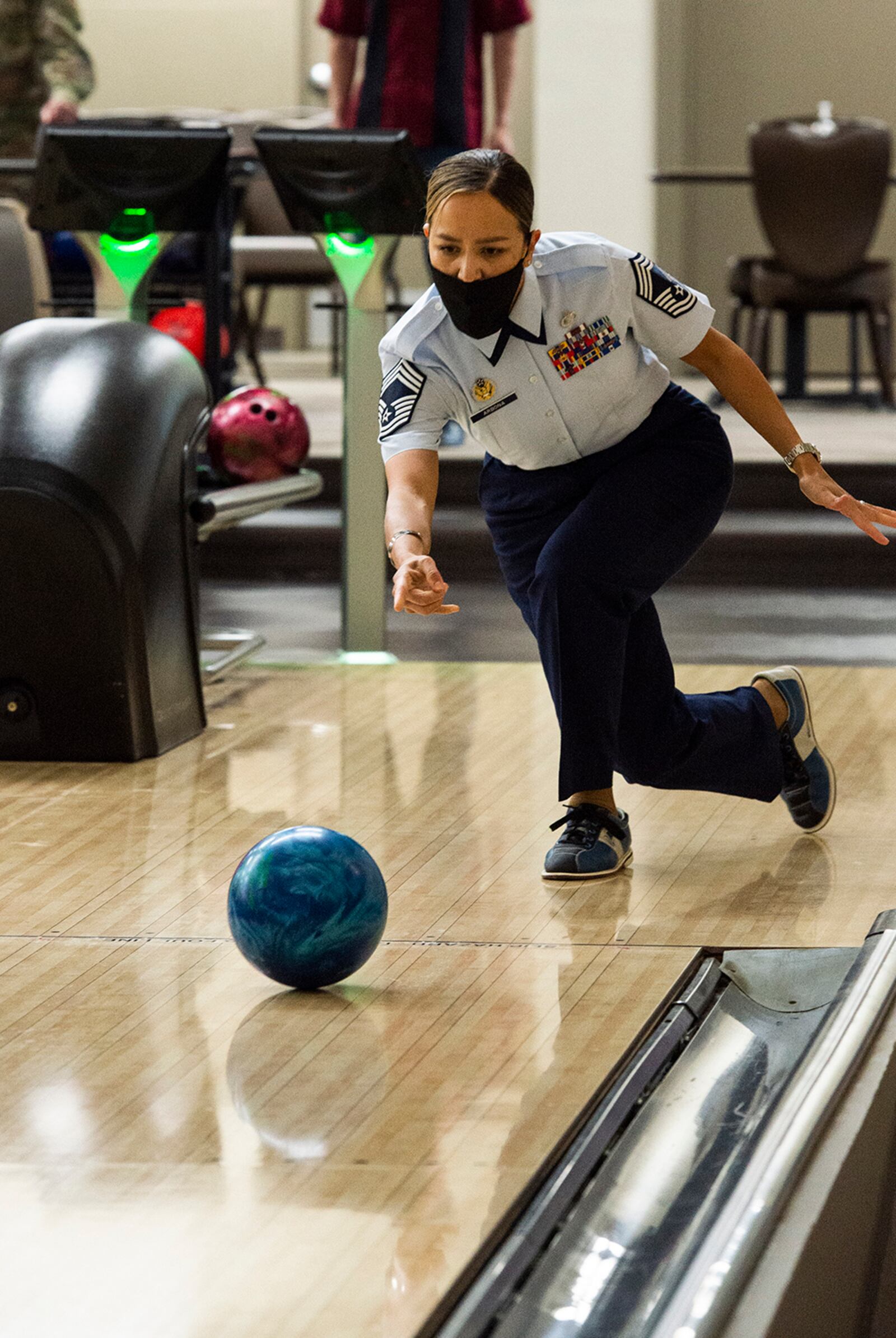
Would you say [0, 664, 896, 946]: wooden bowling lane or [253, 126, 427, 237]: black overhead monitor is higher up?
[253, 126, 427, 237]: black overhead monitor

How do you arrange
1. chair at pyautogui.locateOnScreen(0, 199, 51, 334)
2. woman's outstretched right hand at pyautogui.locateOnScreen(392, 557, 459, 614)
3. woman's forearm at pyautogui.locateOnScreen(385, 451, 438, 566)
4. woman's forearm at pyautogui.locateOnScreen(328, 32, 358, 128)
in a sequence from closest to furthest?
woman's outstretched right hand at pyautogui.locateOnScreen(392, 557, 459, 614) < woman's forearm at pyautogui.locateOnScreen(385, 451, 438, 566) < chair at pyautogui.locateOnScreen(0, 199, 51, 334) < woman's forearm at pyautogui.locateOnScreen(328, 32, 358, 128)

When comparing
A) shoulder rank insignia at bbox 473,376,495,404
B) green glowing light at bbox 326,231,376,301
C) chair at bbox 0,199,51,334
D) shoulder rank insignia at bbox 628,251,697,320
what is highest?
shoulder rank insignia at bbox 628,251,697,320

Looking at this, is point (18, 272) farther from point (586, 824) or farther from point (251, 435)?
point (586, 824)

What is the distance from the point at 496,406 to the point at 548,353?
0.31 ft

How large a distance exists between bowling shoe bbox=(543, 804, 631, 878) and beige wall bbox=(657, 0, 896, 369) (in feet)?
23.2

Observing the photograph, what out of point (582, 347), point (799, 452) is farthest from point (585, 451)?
point (799, 452)

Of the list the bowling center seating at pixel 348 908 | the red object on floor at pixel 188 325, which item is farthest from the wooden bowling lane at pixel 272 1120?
the red object on floor at pixel 188 325

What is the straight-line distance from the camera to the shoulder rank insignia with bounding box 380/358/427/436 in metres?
2.43

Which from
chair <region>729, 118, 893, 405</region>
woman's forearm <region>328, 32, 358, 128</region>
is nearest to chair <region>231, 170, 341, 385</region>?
chair <region>729, 118, 893, 405</region>

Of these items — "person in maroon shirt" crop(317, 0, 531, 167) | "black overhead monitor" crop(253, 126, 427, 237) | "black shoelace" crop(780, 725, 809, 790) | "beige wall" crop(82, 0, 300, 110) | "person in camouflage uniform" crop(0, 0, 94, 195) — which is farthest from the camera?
"beige wall" crop(82, 0, 300, 110)

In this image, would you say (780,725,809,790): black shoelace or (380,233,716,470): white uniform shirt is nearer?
(380,233,716,470): white uniform shirt

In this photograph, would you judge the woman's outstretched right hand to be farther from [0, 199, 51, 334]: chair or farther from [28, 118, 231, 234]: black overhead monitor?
[0, 199, 51, 334]: chair

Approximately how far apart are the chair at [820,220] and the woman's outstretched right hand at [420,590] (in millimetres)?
5158

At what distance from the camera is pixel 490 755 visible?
334cm
